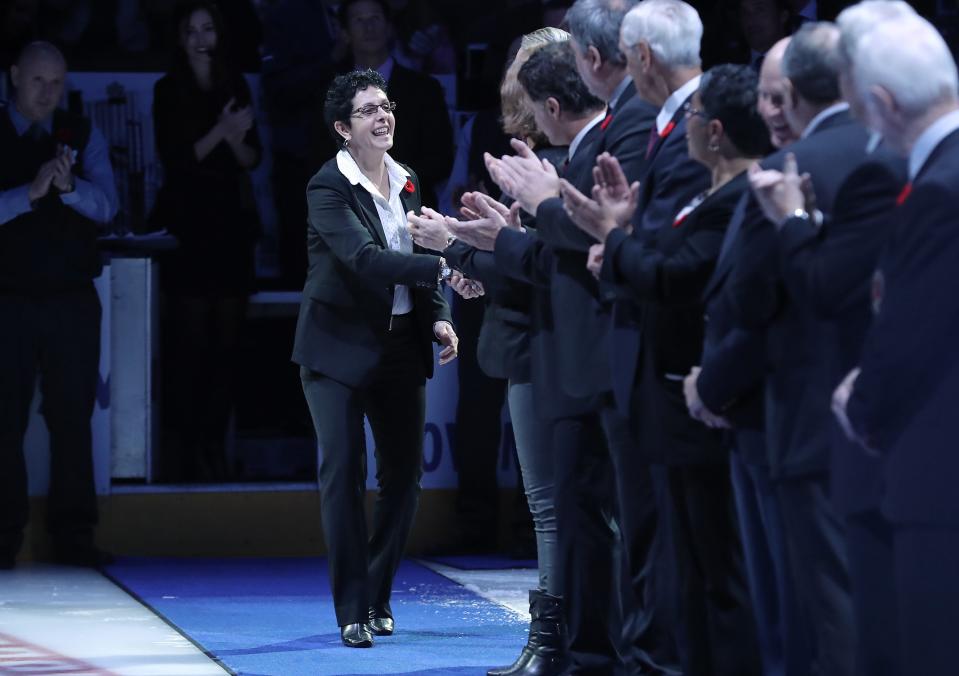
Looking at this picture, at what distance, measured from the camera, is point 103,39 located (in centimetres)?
881

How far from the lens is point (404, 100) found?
8.03 m

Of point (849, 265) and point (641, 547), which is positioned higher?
point (849, 265)

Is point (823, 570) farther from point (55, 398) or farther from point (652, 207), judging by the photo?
point (55, 398)

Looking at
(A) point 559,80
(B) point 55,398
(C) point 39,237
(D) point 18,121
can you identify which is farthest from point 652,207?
(D) point 18,121

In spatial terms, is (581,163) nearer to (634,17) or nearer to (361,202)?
(634,17)

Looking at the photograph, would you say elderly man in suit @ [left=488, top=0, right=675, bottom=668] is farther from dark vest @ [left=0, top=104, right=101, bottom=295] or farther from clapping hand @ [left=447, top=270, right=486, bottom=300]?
dark vest @ [left=0, top=104, right=101, bottom=295]

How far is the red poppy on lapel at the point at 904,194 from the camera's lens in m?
2.92

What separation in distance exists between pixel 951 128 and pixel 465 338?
196 inches

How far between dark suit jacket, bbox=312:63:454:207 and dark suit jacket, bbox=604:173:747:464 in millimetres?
3966

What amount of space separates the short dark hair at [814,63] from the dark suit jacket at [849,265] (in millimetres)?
231

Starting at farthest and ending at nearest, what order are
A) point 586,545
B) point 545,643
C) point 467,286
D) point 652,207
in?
point 467,286 → point 545,643 → point 586,545 → point 652,207

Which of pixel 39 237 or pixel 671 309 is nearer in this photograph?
pixel 671 309

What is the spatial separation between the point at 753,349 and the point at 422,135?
15.3 ft

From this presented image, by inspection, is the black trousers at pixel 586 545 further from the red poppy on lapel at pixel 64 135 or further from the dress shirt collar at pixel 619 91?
the red poppy on lapel at pixel 64 135
